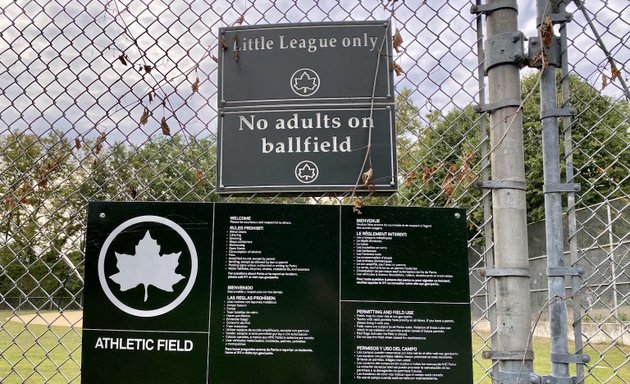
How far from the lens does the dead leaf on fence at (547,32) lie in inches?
72.4

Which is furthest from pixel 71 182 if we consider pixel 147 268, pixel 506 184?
pixel 506 184

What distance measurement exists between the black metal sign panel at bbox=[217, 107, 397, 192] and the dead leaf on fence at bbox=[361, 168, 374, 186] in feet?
0.08

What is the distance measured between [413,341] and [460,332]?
0.63ft

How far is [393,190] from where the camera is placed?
210cm

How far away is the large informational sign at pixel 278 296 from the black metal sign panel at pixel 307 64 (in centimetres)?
49

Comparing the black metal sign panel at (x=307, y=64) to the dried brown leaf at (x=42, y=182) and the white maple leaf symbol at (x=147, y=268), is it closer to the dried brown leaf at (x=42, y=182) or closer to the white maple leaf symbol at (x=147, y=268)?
the white maple leaf symbol at (x=147, y=268)

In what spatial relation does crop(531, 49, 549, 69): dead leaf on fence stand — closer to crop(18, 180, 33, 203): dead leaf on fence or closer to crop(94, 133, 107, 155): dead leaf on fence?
crop(94, 133, 107, 155): dead leaf on fence

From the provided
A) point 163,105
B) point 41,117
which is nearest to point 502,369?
point 163,105

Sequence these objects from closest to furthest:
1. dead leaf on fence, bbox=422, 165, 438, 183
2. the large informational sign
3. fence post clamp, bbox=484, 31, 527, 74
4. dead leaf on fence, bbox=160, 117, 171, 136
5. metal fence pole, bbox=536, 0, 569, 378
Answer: metal fence pole, bbox=536, 0, 569, 378, fence post clamp, bbox=484, 31, 527, 74, the large informational sign, dead leaf on fence, bbox=422, 165, 438, 183, dead leaf on fence, bbox=160, 117, 171, 136

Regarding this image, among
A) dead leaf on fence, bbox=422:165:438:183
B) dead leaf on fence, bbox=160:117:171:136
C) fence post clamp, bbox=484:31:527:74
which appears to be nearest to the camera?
fence post clamp, bbox=484:31:527:74

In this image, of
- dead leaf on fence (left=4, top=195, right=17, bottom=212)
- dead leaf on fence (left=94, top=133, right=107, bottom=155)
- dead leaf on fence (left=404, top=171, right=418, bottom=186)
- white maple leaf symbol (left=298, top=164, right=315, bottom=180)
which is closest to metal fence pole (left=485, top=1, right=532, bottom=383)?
dead leaf on fence (left=404, top=171, right=418, bottom=186)

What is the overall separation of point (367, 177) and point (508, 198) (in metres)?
0.55

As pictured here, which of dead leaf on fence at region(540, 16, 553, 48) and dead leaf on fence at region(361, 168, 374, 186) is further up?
dead leaf on fence at region(540, 16, 553, 48)

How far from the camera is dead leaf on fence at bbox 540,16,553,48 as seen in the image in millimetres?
1838
